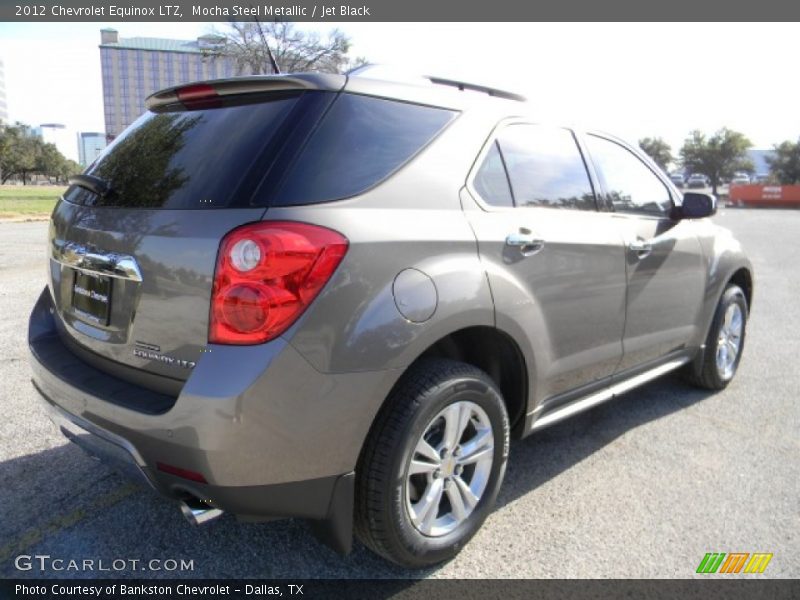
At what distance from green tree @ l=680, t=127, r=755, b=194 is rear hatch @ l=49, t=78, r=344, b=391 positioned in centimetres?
8077

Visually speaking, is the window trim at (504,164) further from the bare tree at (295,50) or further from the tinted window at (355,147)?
the bare tree at (295,50)

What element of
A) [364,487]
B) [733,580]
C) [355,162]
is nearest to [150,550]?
[364,487]

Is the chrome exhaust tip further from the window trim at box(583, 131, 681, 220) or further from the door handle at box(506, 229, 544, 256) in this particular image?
the window trim at box(583, 131, 681, 220)

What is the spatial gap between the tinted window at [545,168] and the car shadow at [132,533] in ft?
4.57

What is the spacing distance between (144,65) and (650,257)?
53902 millimetres

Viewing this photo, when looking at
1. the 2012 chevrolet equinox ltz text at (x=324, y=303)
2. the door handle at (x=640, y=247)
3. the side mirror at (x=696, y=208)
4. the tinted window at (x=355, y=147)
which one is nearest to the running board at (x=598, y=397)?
the 2012 chevrolet equinox ltz text at (x=324, y=303)

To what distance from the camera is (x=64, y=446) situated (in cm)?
337

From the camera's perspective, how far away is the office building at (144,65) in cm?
4078

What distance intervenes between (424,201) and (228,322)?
0.86 m

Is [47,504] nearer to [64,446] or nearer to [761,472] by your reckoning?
[64,446]

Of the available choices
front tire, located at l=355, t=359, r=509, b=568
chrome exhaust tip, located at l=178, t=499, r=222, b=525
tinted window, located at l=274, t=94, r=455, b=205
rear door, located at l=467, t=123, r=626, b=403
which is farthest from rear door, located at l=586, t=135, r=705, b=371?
chrome exhaust tip, located at l=178, t=499, r=222, b=525

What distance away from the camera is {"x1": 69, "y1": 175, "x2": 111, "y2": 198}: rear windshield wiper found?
2518 millimetres

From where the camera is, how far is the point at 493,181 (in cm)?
272

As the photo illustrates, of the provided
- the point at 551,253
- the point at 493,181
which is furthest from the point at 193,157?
the point at 551,253
